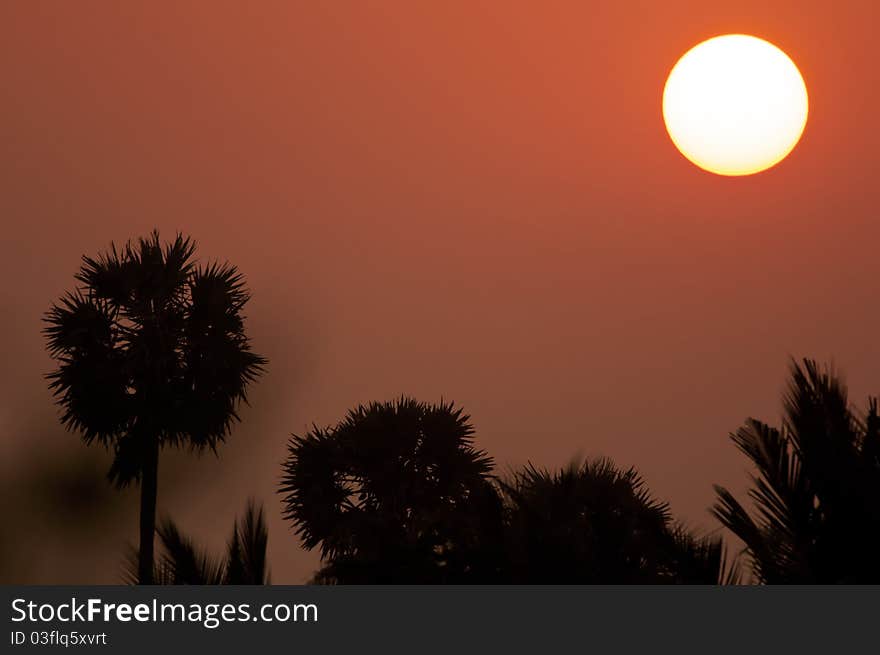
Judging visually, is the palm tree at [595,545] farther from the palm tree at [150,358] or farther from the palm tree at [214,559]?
the palm tree at [150,358]

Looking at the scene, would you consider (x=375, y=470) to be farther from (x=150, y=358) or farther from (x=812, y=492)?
(x=812, y=492)

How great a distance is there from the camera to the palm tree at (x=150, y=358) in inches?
935

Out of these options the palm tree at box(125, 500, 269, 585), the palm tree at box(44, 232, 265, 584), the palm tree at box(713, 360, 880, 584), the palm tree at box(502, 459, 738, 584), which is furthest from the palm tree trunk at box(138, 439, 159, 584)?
the palm tree at box(713, 360, 880, 584)

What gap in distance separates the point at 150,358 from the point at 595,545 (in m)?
17.6

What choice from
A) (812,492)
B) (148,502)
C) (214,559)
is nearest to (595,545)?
(812,492)

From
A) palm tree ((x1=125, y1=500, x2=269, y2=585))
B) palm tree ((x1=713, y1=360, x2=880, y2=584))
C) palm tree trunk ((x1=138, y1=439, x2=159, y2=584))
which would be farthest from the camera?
palm tree trunk ((x1=138, y1=439, x2=159, y2=584))

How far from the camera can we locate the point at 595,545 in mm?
7832

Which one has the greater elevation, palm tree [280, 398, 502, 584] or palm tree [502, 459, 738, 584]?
palm tree [280, 398, 502, 584]

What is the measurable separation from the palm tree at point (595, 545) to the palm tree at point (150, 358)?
15.6 metres

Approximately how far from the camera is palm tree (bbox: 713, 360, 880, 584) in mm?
7320

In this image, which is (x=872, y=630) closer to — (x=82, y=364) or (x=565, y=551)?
(x=565, y=551)

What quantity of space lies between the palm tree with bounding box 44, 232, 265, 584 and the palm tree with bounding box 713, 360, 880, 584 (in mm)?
16527

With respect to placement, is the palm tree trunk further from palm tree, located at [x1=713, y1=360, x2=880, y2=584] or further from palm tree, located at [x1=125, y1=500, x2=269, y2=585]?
palm tree, located at [x1=713, y1=360, x2=880, y2=584]

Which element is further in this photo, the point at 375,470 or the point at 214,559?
the point at 375,470
